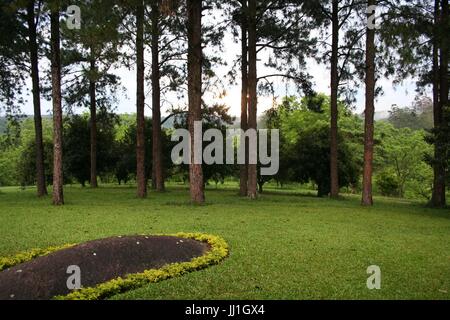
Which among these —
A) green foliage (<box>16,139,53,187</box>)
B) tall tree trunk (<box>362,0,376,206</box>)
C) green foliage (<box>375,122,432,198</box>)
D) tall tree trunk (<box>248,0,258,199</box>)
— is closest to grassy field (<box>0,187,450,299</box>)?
tall tree trunk (<box>362,0,376,206</box>)

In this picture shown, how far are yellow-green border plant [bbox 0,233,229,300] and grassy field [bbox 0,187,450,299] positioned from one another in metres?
0.18

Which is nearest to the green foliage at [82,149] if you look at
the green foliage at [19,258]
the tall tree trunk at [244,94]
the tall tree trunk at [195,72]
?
the tall tree trunk at [244,94]

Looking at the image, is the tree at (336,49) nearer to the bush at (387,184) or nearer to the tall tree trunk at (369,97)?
the tall tree trunk at (369,97)

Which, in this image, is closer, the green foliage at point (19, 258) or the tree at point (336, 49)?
the green foliage at point (19, 258)

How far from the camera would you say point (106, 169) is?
3550 centimetres

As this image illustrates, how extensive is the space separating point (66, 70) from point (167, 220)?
16.4m

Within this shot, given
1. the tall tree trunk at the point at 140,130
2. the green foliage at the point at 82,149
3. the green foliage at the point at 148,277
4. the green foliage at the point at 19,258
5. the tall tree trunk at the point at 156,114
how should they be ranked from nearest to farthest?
the green foliage at the point at 148,277 < the green foliage at the point at 19,258 < the tall tree trunk at the point at 140,130 < the tall tree trunk at the point at 156,114 < the green foliage at the point at 82,149

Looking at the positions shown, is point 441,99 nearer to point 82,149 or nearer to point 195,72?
point 195,72

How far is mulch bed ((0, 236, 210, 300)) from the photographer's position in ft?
18.1

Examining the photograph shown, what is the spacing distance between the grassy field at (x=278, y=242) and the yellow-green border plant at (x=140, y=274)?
184mm

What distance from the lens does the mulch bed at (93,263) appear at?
18.1 feet

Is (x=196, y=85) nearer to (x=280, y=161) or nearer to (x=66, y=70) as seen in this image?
(x=66, y=70)

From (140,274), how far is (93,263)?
0.73 metres
